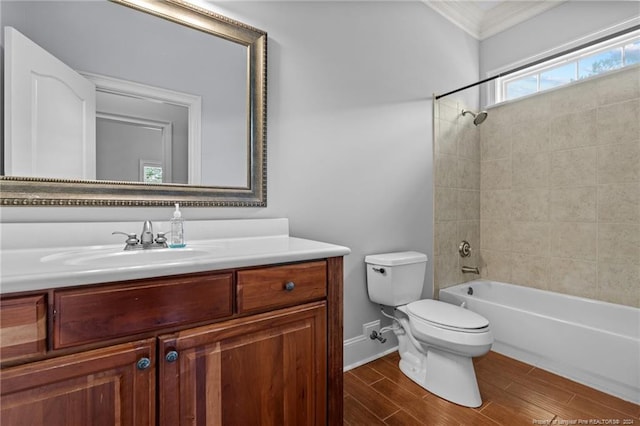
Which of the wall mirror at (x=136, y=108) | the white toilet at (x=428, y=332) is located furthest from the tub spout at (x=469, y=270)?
the wall mirror at (x=136, y=108)

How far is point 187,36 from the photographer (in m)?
1.37

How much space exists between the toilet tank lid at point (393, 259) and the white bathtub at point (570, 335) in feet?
2.00

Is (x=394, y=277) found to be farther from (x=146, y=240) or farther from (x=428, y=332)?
(x=146, y=240)

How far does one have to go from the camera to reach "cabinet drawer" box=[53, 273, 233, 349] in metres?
0.71

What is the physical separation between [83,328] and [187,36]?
1266 millimetres

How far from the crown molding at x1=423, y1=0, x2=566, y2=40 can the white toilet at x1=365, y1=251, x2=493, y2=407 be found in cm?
201

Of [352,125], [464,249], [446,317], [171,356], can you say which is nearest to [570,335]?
[446,317]

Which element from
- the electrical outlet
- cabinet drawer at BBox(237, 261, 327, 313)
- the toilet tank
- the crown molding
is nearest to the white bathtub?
the toilet tank

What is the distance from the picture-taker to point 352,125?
6.22ft

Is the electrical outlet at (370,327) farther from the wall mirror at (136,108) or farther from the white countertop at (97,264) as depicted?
the wall mirror at (136,108)

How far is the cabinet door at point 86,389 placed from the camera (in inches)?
26.1

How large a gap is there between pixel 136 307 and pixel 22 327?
216 millimetres

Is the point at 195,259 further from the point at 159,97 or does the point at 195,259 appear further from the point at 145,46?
the point at 145,46

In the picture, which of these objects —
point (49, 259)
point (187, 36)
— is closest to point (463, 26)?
point (187, 36)
